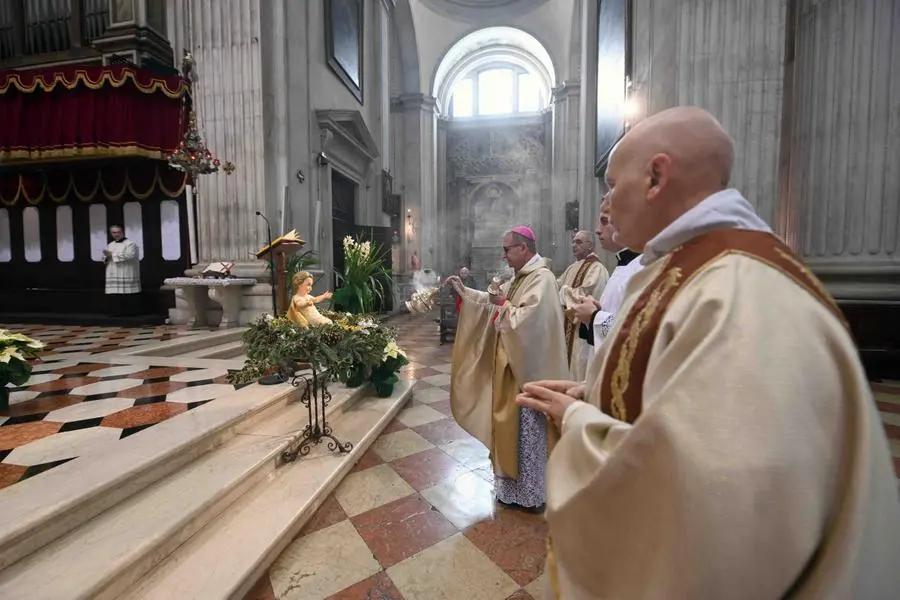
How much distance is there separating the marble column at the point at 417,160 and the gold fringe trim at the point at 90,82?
894cm

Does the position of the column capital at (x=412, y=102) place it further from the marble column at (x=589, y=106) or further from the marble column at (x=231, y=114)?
the marble column at (x=231, y=114)

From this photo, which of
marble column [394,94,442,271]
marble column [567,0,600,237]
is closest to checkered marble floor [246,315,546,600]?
marble column [567,0,600,237]

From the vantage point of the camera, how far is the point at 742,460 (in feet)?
1.93

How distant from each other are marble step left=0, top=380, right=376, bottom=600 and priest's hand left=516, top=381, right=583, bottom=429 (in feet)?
5.34

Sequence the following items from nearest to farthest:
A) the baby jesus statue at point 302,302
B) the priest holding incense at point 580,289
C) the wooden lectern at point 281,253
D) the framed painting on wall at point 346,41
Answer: the priest holding incense at point 580,289
the baby jesus statue at point 302,302
the wooden lectern at point 281,253
the framed painting on wall at point 346,41

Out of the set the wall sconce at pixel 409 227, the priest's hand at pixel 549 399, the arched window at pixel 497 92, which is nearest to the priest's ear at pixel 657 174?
the priest's hand at pixel 549 399

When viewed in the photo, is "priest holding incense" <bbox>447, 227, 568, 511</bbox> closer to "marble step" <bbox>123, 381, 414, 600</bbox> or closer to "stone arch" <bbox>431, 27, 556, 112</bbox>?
"marble step" <bbox>123, 381, 414, 600</bbox>

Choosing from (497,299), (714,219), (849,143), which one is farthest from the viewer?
(849,143)

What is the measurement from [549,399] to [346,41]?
35.5ft

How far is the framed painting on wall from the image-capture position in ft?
27.8

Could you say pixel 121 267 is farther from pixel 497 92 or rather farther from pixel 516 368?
pixel 497 92

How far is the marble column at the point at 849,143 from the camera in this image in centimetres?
429

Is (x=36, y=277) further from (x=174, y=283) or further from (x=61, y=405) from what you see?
(x=61, y=405)

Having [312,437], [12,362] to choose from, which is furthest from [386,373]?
[12,362]
